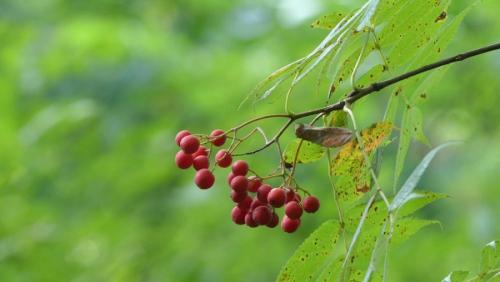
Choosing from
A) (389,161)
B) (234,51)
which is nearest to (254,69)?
(234,51)

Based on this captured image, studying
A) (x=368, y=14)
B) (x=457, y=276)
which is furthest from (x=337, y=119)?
(x=457, y=276)

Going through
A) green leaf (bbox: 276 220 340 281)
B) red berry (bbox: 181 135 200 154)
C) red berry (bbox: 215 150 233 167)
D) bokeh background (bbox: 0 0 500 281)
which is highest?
Answer: bokeh background (bbox: 0 0 500 281)

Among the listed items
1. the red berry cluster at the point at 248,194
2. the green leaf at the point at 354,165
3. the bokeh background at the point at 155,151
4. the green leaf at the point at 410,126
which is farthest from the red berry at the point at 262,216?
the bokeh background at the point at 155,151

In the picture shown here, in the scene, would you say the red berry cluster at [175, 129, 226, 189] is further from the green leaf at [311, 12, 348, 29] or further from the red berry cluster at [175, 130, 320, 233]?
the green leaf at [311, 12, 348, 29]

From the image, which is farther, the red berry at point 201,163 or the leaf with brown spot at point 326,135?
the red berry at point 201,163

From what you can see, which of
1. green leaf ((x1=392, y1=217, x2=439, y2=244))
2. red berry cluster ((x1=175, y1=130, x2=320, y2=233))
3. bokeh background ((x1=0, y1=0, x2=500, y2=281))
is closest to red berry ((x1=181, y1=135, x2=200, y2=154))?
red berry cluster ((x1=175, y1=130, x2=320, y2=233))

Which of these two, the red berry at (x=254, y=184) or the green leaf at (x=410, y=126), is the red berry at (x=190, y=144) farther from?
the green leaf at (x=410, y=126)

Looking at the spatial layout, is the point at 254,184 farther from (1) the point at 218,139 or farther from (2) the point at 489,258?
(2) the point at 489,258
